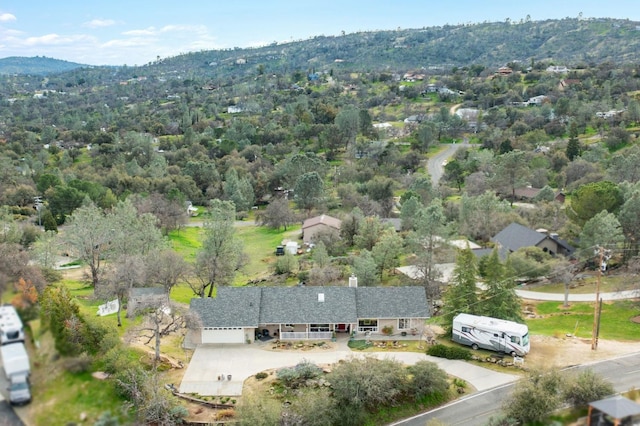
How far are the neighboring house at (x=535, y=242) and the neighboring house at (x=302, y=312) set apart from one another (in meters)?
16.7

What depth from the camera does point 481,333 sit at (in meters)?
28.5

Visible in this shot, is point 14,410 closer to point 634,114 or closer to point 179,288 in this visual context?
point 179,288

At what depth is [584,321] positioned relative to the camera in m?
32.5

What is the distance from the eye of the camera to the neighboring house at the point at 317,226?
178 feet

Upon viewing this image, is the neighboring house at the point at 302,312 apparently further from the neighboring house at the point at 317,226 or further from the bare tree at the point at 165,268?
the neighboring house at the point at 317,226

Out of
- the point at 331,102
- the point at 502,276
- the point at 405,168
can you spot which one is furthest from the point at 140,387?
the point at 331,102

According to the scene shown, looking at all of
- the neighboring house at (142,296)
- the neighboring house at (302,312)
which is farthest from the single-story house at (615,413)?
the neighboring house at (142,296)

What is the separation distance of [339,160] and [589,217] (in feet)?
191

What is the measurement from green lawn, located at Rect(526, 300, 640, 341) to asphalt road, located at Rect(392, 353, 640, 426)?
455 cm

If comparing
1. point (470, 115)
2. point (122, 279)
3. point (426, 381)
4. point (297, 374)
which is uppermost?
point (470, 115)

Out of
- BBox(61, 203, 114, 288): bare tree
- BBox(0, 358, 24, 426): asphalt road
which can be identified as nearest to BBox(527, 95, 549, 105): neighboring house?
BBox(61, 203, 114, 288): bare tree

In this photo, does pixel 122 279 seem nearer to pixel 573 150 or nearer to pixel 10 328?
pixel 10 328

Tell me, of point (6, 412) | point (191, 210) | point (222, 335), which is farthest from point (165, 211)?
point (6, 412)

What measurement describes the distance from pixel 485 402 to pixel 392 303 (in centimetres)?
927
